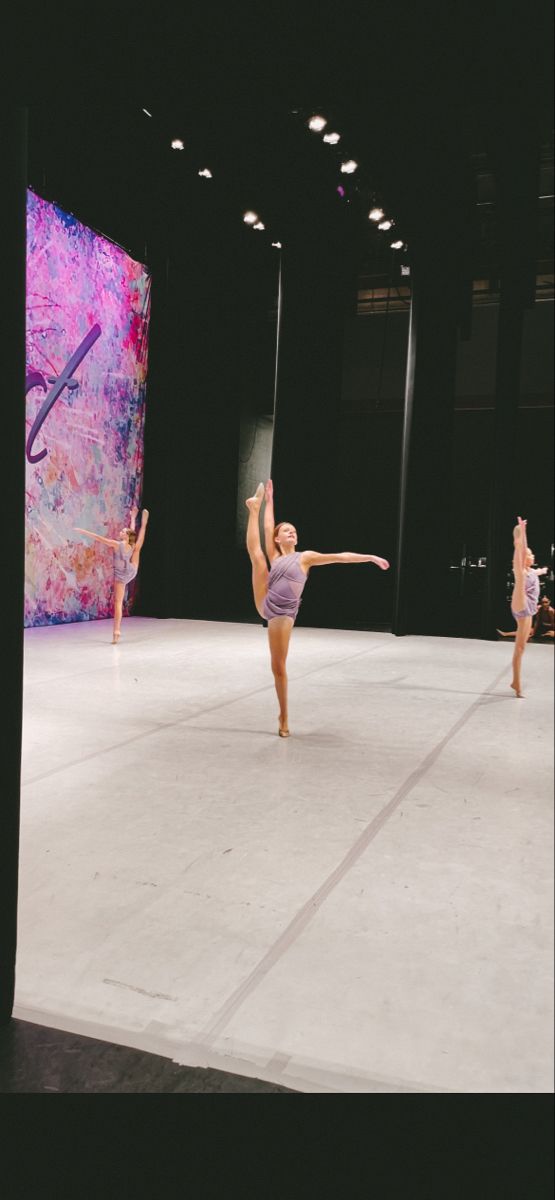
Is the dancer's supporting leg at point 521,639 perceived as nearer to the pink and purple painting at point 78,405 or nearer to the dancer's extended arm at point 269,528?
the dancer's extended arm at point 269,528

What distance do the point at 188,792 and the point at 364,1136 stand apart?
2.54m

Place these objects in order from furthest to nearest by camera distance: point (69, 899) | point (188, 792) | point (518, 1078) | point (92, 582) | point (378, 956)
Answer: point (92, 582) < point (188, 792) < point (69, 899) < point (378, 956) < point (518, 1078)

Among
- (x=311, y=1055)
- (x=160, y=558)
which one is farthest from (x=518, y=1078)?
(x=160, y=558)

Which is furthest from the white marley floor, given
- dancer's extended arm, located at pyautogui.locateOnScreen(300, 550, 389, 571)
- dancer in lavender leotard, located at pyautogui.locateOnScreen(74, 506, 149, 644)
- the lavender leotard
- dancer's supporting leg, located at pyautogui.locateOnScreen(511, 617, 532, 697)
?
the lavender leotard

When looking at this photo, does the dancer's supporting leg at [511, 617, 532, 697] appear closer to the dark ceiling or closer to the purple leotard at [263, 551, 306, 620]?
the purple leotard at [263, 551, 306, 620]

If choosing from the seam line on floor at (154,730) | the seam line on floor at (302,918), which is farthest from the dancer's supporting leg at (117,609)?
the seam line on floor at (302,918)

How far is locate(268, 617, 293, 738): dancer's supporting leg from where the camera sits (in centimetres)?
459

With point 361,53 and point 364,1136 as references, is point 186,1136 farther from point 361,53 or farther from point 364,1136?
point 361,53

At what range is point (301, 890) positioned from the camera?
2.52 metres

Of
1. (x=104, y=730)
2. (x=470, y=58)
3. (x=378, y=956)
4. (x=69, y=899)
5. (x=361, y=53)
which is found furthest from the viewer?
(x=104, y=730)

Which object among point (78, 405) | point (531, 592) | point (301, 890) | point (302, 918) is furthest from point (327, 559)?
point (78, 405)

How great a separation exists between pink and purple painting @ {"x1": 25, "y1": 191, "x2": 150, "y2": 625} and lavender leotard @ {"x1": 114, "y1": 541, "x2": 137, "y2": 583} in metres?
1.52

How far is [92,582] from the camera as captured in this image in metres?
11.9

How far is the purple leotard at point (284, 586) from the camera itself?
4457 millimetres
